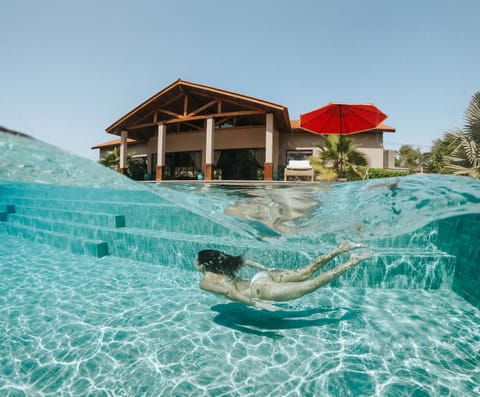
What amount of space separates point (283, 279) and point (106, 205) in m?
8.21

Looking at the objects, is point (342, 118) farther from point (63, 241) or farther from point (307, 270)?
point (63, 241)

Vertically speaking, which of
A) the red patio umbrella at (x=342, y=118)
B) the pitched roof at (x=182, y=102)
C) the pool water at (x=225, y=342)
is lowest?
the pool water at (x=225, y=342)

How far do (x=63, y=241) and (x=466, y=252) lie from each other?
11059 millimetres

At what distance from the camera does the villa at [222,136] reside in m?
15.7

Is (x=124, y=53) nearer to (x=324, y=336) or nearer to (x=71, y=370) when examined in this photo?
(x=71, y=370)

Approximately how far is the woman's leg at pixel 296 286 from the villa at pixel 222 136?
11.3 metres

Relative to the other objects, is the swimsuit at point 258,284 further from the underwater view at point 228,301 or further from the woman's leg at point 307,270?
the underwater view at point 228,301

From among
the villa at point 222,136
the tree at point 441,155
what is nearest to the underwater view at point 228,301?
the tree at point 441,155

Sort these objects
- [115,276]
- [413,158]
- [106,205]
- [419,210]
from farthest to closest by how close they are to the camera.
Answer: [413,158] < [106,205] < [419,210] < [115,276]

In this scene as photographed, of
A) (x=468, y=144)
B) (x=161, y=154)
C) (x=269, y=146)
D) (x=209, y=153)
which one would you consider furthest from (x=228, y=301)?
(x=161, y=154)

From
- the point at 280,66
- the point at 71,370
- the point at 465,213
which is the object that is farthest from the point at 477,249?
the point at 280,66

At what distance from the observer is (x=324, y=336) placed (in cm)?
386

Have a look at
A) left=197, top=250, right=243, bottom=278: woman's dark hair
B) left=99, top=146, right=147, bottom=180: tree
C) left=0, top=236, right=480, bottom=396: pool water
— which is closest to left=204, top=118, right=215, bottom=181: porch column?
left=99, top=146, right=147, bottom=180: tree

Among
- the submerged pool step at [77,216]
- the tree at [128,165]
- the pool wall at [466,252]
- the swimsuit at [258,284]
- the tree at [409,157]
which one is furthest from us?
the tree at [409,157]
